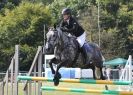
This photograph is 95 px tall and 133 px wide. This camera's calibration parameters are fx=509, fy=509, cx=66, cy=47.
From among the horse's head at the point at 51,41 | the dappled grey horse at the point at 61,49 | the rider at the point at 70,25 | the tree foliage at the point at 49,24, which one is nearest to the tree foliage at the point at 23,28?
the tree foliage at the point at 49,24

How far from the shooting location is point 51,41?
11125 millimetres

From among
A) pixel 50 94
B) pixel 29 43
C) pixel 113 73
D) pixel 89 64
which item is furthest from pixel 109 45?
pixel 89 64

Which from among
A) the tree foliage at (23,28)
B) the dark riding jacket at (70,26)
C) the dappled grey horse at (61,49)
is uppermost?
the tree foliage at (23,28)

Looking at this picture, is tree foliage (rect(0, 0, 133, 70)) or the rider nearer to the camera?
the rider

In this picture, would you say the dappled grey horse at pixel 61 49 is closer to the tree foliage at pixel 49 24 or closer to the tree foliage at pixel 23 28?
the tree foliage at pixel 49 24

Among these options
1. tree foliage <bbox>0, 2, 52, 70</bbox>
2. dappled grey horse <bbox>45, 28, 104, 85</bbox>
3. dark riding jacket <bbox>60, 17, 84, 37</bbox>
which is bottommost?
dappled grey horse <bbox>45, 28, 104, 85</bbox>

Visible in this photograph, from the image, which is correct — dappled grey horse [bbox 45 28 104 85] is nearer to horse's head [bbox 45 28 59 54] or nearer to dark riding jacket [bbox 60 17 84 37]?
horse's head [bbox 45 28 59 54]

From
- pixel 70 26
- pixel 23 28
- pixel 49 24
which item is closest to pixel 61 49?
→ pixel 70 26

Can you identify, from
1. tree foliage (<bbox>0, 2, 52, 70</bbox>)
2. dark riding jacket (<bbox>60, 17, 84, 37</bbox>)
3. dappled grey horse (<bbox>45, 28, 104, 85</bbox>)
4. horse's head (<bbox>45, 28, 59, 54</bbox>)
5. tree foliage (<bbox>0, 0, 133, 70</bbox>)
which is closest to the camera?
horse's head (<bbox>45, 28, 59, 54</bbox>)

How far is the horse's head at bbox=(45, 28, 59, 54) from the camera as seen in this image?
1101 centimetres

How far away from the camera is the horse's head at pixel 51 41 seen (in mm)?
→ 11008

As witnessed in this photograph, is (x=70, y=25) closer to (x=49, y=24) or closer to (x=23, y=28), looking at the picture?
(x=49, y=24)

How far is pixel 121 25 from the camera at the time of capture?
6406cm

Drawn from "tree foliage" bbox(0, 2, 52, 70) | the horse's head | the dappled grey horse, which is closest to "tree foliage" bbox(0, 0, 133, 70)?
"tree foliage" bbox(0, 2, 52, 70)
